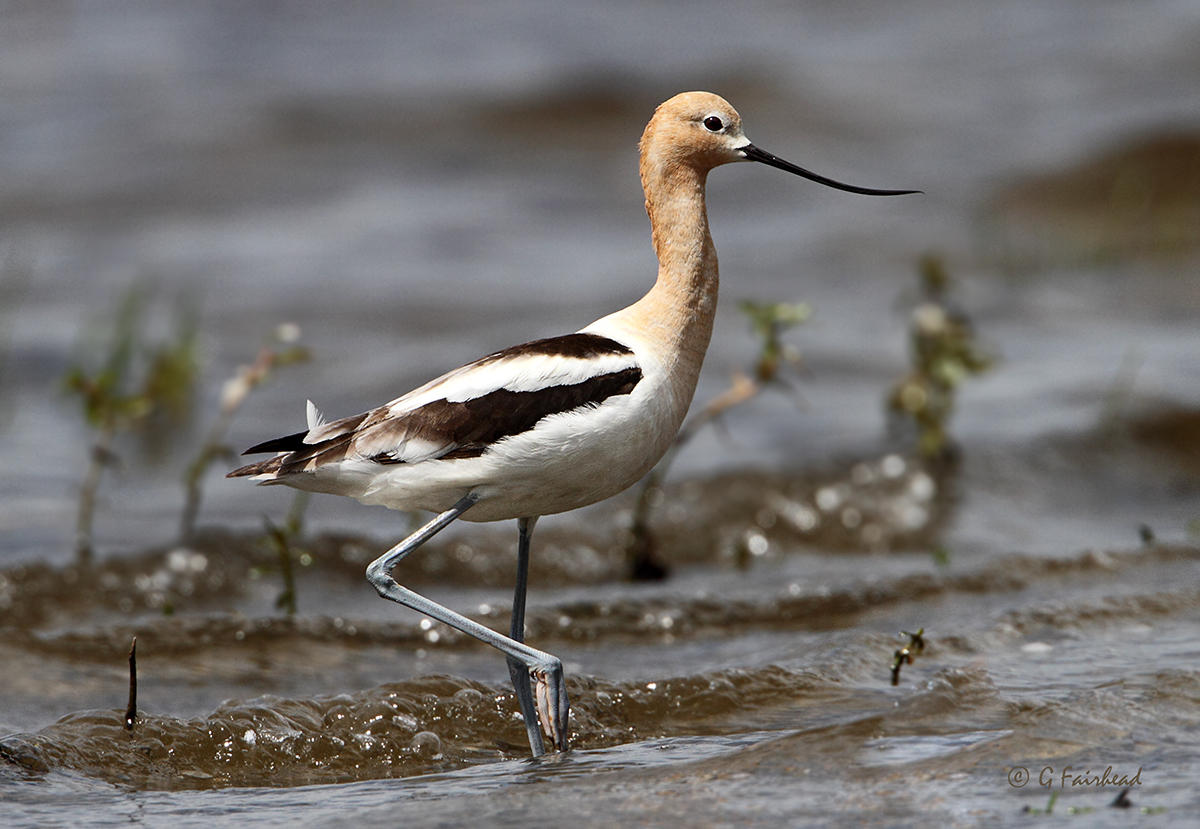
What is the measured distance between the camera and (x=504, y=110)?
18.4 metres

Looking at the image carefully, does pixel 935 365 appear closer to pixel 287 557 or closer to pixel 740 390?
pixel 740 390

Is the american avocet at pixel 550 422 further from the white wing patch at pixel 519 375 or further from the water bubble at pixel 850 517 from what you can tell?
the water bubble at pixel 850 517

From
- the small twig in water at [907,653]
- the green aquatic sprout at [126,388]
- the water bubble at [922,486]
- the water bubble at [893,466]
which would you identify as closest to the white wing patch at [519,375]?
the small twig in water at [907,653]

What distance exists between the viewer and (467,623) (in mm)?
4949

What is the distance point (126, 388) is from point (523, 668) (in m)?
6.92

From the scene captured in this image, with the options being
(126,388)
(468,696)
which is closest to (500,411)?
(468,696)

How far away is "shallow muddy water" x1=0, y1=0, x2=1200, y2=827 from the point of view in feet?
16.7

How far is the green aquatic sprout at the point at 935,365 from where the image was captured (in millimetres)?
8766

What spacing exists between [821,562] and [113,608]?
3875 millimetres

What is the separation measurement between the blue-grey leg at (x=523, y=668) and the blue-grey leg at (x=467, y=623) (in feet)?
0.16

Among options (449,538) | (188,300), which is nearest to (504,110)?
(188,300)

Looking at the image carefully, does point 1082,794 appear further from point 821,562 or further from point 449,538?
point 449,538

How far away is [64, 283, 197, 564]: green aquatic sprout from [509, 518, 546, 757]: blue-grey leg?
10.2 ft

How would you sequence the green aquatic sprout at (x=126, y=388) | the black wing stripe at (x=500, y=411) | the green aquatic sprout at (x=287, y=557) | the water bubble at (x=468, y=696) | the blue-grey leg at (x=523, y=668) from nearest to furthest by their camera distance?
the black wing stripe at (x=500, y=411), the blue-grey leg at (x=523, y=668), the water bubble at (x=468, y=696), the green aquatic sprout at (x=287, y=557), the green aquatic sprout at (x=126, y=388)
